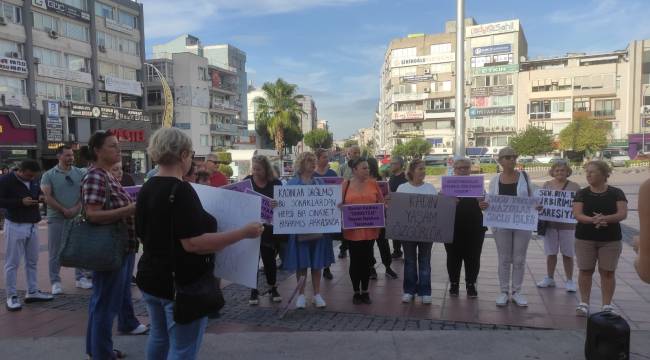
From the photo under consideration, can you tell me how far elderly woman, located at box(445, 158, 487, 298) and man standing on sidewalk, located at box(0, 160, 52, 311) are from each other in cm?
508

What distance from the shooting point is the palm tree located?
57625 mm

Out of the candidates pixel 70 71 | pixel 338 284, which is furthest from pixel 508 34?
pixel 338 284

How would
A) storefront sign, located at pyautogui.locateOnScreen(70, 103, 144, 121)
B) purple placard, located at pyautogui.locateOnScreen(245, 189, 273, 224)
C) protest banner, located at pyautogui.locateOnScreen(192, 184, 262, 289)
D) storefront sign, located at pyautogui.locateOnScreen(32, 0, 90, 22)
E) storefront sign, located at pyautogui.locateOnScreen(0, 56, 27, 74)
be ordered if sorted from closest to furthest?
1. protest banner, located at pyautogui.locateOnScreen(192, 184, 262, 289)
2. purple placard, located at pyautogui.locateOnScreen(245, 189, 273, 224)
3. storefront sign, located at pyautogui.locateOnScreen(0, 56, 27, 74)
4. storefront sign, located at pyautogui.locateOnScreen(32, 0, 90, 22)
5. storefront sign, located at pyautogui.locateOnScreen(70, 103, 144, 121)

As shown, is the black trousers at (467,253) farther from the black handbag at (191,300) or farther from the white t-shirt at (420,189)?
the black handbag at (191,300)

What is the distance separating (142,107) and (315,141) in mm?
50407

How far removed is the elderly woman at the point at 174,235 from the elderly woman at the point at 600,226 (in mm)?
3794

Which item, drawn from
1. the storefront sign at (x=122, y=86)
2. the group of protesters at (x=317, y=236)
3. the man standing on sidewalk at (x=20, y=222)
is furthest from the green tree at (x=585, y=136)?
the man standing on sidewalk at (x=20, y=222)

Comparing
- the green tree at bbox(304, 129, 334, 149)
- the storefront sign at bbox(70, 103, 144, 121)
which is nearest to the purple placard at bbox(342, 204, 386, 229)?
the storefront sign at bbox(70, 103, 144, 121)

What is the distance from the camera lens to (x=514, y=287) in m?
5.62

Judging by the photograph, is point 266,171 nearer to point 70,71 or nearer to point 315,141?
point 70,71

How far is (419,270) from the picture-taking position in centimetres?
574

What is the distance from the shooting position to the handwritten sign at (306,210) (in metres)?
5.37

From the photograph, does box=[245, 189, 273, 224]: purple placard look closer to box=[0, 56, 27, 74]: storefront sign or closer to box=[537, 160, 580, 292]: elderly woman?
box=[537, 160, 580, 292]: elderly woman

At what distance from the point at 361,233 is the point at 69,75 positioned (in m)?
40.3
